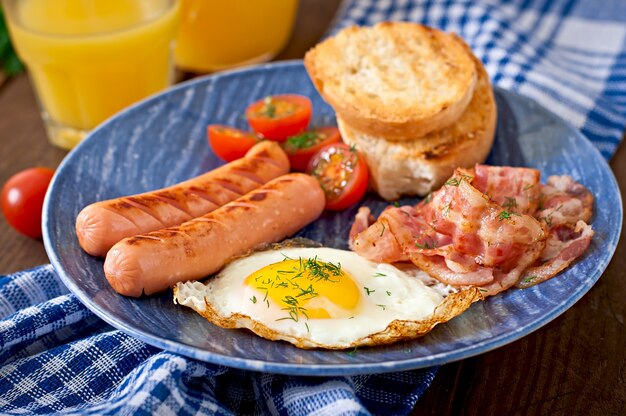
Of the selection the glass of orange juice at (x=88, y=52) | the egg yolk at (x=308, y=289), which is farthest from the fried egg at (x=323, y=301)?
the glass of orange juice at (x=88, y=52)

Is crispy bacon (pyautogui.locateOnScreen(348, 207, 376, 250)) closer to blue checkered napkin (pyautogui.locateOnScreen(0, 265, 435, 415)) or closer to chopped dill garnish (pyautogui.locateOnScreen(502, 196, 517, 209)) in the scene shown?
chopped dill garnish (pyautogui.locateOnScreen(502, 196, 517, 209))

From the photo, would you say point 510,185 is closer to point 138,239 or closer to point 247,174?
point 247,174

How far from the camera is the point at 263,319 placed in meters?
2.71

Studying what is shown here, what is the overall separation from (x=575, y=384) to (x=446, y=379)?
1.62 feet

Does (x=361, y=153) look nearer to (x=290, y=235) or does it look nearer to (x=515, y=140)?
(x=290, y=235)

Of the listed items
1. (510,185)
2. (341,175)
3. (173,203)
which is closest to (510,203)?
(510,185)

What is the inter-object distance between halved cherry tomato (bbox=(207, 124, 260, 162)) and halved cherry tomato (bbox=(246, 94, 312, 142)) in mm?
80

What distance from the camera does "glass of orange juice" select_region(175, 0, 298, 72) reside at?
497 centimetres

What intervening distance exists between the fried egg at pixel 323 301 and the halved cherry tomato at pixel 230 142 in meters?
1.09

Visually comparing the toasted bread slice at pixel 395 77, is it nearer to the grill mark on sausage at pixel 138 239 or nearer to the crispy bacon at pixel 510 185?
the crispy bacon at pixel 510 185

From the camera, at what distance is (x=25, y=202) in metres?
3.76

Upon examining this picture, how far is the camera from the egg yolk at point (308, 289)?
8.89ft

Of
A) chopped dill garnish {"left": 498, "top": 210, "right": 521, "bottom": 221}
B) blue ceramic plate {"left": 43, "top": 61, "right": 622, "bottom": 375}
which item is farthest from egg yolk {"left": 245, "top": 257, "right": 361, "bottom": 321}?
chopped dill garnish {"left": 498, "top": 210, "right": 521, "bottom": 221}

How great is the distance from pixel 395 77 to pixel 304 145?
611 mm
